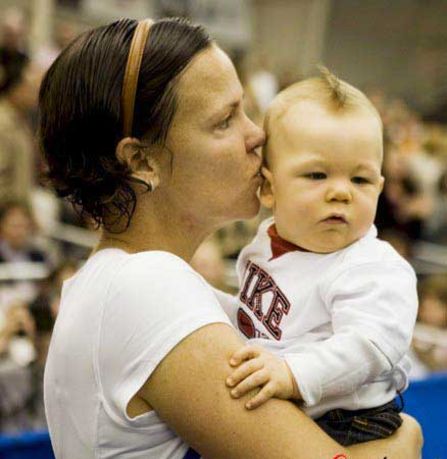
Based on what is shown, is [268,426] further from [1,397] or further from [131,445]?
[1,397]

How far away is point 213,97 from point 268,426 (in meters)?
0.53

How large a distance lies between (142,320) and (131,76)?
376 millimetres

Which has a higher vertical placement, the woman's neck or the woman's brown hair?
the woman's brown hair

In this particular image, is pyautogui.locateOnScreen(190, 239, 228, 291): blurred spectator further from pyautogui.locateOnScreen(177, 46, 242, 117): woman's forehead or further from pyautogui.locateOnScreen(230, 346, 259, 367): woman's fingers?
pyautogui.locateOnScreen(230, 346, 259, 367): woman's fingers

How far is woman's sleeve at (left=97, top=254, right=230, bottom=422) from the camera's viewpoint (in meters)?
1.47

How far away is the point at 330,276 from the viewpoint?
171 centimetres

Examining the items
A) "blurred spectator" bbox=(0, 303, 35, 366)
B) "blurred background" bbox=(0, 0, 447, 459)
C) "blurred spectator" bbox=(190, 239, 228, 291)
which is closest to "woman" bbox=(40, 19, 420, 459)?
"blurred background" bbox=(0, 0, 447, 459)

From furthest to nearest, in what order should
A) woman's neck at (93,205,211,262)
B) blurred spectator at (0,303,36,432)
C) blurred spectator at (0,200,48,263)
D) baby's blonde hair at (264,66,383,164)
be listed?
blurred spectator at (0,200,48,263)
blurred spectator at (0,303,36,432)
baby's blonde hair at (264,66,383,164)
woman's neck at (93,205,211,262)

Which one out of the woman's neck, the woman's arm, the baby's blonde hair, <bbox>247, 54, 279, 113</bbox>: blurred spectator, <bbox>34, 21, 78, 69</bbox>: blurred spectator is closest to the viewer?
the woman's arm

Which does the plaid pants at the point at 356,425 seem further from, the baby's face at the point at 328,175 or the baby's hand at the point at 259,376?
the baby's face at the point at 328,175

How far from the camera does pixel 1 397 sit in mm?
3682

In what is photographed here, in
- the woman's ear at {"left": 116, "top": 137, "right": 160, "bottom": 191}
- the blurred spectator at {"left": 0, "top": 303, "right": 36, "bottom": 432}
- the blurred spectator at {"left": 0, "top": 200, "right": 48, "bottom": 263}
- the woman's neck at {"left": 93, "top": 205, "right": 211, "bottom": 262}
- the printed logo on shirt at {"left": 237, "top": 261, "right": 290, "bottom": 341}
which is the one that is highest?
the woman's ear at {"left": 116, "top": 137, "right": 160, "bottom": 191}

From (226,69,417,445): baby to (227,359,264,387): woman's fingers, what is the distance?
0.15 feet

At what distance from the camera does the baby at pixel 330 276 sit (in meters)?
1.61
